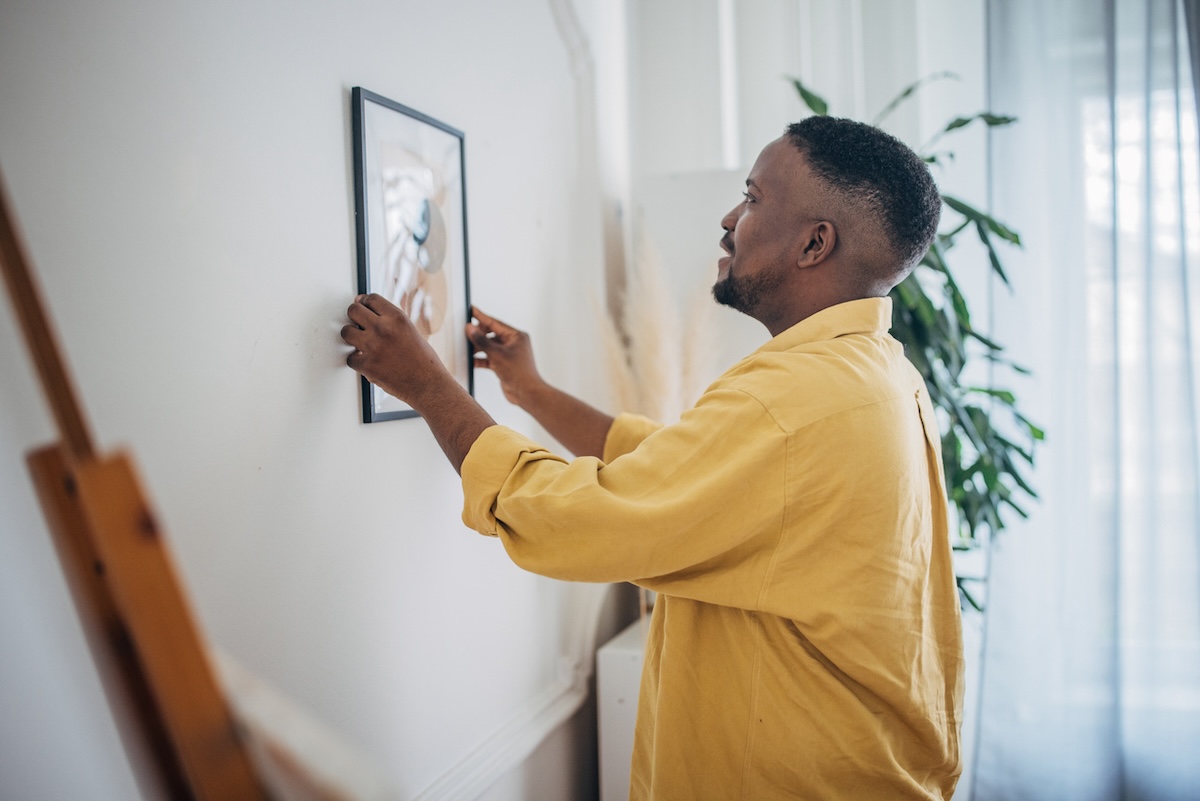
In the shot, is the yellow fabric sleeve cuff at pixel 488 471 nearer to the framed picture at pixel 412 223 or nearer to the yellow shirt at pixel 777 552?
the yellow shirt at pixel 777 552

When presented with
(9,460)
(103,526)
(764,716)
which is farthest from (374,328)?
(103,526)

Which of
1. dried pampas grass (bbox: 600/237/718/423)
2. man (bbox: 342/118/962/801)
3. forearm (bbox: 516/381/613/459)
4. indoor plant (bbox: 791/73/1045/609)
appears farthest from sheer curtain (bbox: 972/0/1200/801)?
forearm (bbox: 516/381/613/459)

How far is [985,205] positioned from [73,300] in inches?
90.2

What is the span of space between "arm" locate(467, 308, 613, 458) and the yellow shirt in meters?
0.45

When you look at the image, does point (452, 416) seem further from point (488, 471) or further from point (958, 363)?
point (958, 363)

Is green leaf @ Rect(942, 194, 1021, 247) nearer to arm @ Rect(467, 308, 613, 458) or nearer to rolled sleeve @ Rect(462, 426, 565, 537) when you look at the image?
arm @ Rect(467, 308, 613, 458)

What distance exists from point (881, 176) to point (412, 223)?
732 millimetres

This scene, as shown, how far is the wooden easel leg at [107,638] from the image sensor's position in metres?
0.43

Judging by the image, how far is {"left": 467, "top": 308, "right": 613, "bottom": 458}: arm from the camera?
1628mm

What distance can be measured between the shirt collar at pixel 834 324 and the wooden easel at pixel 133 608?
3.05 feet

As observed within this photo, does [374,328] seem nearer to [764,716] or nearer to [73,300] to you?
[73,300]

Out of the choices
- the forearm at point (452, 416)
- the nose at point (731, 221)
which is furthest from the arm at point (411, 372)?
the nose at point (731, 221)

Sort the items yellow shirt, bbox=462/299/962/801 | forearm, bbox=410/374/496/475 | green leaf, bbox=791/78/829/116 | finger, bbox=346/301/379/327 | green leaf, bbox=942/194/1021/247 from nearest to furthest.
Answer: yellow shirt, bbox=462/299/962/801, forearm, bbox=410/374/496/475, finger, bbox=346/301/379/327, green leaf, bbox=942/194/1021/247, green leaf, bbox=791/78/829/116

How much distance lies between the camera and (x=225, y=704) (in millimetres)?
426
